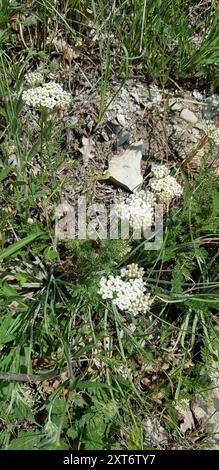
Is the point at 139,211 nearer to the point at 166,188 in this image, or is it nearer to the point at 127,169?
the point at 166,188

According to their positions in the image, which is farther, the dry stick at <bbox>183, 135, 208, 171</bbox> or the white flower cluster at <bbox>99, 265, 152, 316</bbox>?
the dry stick at <bbox>183, 135, 208, 171</bbox>

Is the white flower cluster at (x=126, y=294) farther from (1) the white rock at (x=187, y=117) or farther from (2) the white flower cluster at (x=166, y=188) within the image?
(1) the white rock at (x=187, y=117)

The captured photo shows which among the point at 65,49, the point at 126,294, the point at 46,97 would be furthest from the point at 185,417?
the point at 65,49

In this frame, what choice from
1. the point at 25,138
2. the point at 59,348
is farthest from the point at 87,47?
the point at 59,348

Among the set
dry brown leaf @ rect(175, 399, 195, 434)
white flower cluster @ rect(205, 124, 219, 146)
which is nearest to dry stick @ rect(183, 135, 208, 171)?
white flower cluster @ rect(205, 124, 219, 146)

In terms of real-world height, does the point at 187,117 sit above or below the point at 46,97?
above

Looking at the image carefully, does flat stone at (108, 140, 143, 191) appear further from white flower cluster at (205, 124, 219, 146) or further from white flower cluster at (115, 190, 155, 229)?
white flower cluster at (115, 190, 155, 229)

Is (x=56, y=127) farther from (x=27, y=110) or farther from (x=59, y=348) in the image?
(x=59, y=348)
